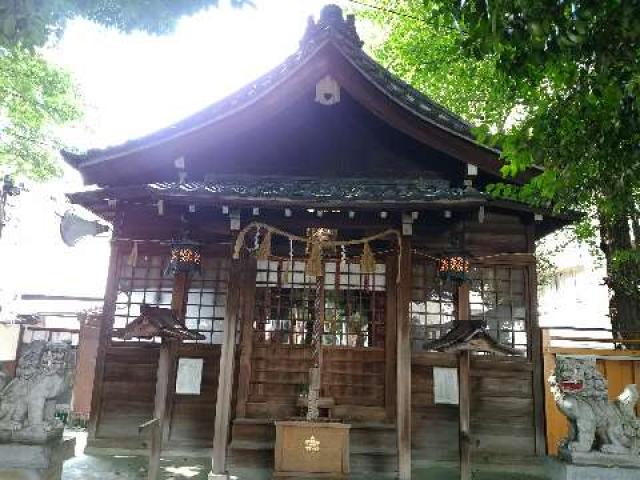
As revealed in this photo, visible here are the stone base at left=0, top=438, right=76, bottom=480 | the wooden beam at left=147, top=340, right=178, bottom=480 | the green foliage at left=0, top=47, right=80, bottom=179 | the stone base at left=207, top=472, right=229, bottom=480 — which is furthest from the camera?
the green foliage at left=0, top=47, right=80, bottom=179

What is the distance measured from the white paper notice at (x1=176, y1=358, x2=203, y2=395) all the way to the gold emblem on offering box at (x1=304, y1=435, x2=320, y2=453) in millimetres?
2576

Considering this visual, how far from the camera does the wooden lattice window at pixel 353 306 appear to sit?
8.37m

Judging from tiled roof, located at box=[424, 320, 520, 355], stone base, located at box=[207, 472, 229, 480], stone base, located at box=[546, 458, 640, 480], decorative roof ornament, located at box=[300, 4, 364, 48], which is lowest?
stone base, located at box=[207, 472, 229, 480]

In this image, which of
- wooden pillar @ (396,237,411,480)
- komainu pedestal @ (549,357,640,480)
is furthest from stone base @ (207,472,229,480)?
komainu pedestal @ (549,357,640,480)

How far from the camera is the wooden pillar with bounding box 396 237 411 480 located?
7164 millimetres

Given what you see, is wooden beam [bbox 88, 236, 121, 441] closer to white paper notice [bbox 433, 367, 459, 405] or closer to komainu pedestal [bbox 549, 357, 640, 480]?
white paper notice [bbox 433, 367, 459, 405]

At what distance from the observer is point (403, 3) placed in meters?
17.3

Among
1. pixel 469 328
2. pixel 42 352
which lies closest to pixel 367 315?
pixel 469 328

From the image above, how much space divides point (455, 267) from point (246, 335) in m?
3.54

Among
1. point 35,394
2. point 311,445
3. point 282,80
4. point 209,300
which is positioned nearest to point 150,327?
point 35,394

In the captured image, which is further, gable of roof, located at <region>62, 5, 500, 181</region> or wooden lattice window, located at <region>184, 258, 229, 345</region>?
wooden lattice window, located at <region>184, 258, 229, 345</region>

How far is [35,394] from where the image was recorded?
6449 mm

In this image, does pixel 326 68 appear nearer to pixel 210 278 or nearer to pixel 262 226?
pixel 262 226

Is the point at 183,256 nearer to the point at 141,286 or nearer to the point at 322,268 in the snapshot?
the point at 141,286
